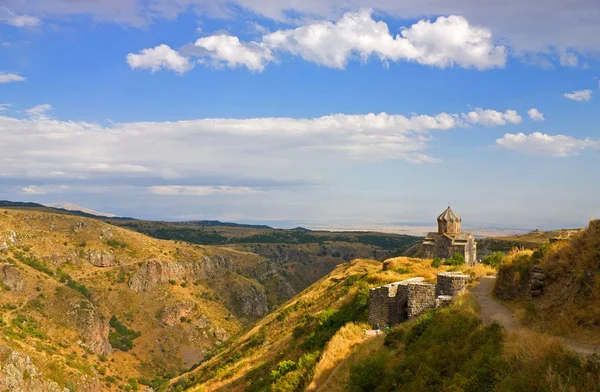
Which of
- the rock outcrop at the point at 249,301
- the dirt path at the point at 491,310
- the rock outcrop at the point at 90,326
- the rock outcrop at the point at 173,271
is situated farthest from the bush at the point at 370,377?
the rock outcrop at the point at 249,301

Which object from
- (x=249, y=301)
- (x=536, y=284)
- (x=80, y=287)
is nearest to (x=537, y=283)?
(x=536, y=284)

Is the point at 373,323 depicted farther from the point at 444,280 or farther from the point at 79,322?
the point at 79,322

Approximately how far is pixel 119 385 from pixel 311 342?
242ft

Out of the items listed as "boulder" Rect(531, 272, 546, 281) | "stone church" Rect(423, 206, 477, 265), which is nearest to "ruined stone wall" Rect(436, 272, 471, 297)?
"boulder" Rect(531, 272, 546, 281)

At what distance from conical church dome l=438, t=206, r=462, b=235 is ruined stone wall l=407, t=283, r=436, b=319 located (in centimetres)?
3221

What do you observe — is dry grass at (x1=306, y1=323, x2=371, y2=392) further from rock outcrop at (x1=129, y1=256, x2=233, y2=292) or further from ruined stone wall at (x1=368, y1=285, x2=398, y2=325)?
rock outcrop at (x1=129, y1=256, x2=233, y2=292)

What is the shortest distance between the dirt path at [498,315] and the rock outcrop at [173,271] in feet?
360

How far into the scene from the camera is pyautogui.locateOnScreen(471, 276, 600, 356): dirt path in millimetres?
9632

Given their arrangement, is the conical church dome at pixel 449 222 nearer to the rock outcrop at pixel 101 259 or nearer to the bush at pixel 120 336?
the bush at pixel 120 336

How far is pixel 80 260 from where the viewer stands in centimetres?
11512

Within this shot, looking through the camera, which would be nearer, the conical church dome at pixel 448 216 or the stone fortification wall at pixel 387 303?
the stone fortification wall at pixel 387 303

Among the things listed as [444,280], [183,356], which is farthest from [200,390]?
[183,356]

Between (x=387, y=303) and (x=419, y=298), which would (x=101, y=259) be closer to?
(x=387, y=303)

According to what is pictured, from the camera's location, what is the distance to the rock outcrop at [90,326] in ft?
298
